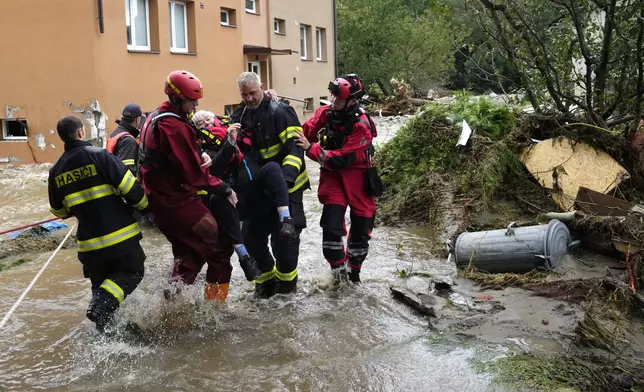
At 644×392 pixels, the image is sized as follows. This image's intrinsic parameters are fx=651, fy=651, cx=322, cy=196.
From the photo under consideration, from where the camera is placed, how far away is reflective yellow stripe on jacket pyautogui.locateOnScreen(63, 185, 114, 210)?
4699 mm

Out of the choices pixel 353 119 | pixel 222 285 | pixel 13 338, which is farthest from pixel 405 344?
pixel 13 338

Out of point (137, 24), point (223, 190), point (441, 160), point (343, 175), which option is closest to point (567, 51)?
point (441, 160)

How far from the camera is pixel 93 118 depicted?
1501cm

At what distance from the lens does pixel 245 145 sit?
5773mm

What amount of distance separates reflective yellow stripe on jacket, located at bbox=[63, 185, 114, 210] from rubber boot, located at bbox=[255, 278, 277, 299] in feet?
6.17

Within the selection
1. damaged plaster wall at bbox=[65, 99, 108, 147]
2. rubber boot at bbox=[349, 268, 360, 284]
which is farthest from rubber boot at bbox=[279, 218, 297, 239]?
damaged plaster wall at bbox=[65, 99, 108, 147]

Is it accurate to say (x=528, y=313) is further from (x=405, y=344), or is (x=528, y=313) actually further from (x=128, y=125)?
(x=128, y=125)

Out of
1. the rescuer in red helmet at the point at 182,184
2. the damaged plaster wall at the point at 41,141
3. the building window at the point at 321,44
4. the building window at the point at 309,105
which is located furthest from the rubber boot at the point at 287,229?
the building window at the point at 321,44

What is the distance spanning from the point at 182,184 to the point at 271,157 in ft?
3.16

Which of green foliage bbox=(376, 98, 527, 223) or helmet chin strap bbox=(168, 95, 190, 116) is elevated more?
helmet chin strap bbox=(168, 95, 190, 116)

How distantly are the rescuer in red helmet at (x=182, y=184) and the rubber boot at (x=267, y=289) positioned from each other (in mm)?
614

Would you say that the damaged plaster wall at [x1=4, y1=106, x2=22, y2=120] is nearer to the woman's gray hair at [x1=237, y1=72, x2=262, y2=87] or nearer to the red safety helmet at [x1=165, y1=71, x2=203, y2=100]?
the woman's gray hair at [x1=237, y1=72, x2=262, y2=87]

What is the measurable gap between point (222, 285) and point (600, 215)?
146 inches

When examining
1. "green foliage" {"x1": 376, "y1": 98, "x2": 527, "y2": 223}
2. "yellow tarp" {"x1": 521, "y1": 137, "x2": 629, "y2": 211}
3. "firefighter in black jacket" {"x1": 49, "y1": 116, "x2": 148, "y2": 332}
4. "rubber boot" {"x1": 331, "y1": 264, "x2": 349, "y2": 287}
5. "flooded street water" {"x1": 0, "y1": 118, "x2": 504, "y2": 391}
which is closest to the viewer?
"flooded street water" {"x1": 0, "y1": 118, "x2": 504, "y2": 391}
